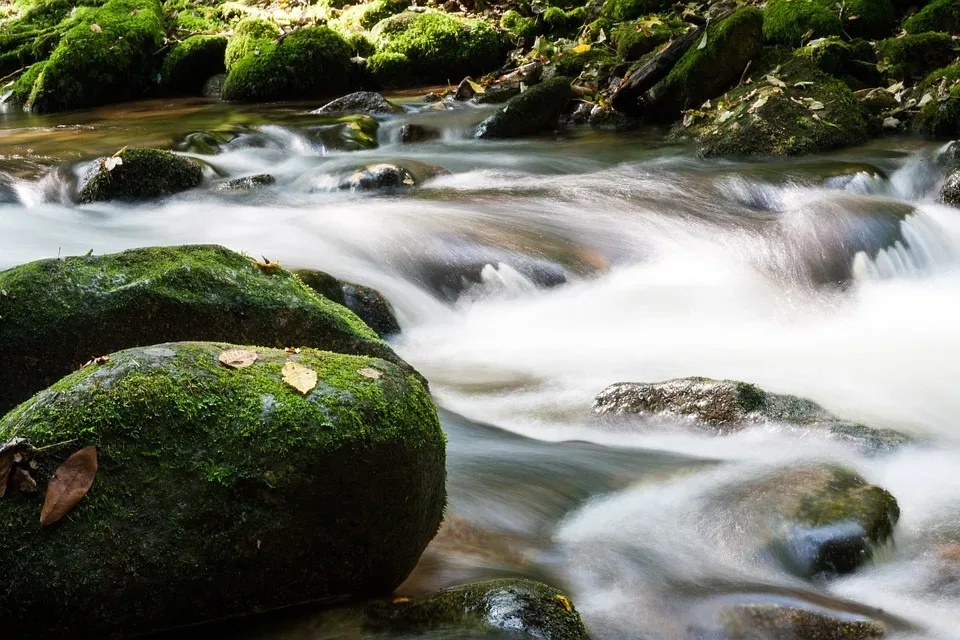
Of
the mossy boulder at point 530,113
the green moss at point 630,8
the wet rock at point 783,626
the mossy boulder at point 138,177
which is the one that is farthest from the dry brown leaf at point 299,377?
→ the green moss at point 630,8

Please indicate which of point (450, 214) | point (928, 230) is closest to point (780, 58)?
point (928, 230)

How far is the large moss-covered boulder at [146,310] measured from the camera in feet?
10.9

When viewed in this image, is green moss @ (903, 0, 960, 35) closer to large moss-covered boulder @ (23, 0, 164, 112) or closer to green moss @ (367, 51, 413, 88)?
green moss @ (367, 51, 413, 88)

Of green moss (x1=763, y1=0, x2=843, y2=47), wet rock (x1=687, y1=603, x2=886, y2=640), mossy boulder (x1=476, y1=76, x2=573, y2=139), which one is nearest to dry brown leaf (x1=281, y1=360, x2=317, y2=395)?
wet rock (x1=687, y1=603, x2=886, y2=640)

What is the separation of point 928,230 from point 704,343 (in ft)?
8.91

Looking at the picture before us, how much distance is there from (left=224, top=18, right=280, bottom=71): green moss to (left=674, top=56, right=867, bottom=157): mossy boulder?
7.34 meters

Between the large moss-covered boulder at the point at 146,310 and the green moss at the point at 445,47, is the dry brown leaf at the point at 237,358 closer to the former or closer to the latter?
the large moss-covered boulder at the point at 146,310

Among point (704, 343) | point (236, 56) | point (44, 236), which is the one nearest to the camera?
point (704, 343)

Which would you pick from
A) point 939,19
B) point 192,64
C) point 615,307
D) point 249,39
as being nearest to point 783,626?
point 615,307

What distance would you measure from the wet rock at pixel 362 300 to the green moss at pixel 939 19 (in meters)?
8.53

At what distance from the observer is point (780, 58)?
1053cm

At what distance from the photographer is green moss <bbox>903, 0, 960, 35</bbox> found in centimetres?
1101

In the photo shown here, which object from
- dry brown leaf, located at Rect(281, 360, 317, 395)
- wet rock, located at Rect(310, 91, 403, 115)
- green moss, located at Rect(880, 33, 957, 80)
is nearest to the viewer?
dry brown leaf, located at Rect(281, 360, 317, 395)

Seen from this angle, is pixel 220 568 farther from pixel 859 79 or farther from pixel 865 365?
pixel 859 79
